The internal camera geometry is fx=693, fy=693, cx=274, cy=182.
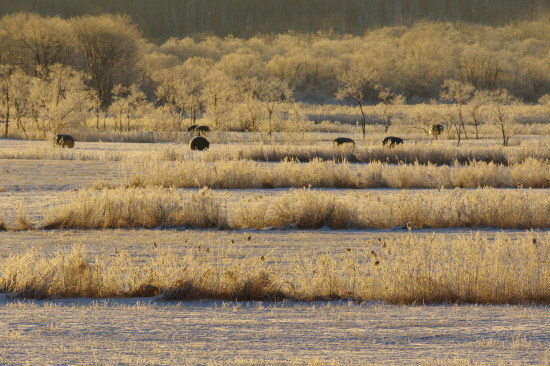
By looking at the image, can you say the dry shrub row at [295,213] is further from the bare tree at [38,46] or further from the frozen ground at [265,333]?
the bare tree at [38,46]

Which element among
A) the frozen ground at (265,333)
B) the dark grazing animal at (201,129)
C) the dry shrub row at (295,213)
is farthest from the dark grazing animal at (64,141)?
Result: the frozen ground at (265,333)

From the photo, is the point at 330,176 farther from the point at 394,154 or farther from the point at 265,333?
the point at 265,333

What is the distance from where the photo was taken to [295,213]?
1405 cm

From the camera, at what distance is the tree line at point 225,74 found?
5272 centimetres

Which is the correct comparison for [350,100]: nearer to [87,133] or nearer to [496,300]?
[87,133]

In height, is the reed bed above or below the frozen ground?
above

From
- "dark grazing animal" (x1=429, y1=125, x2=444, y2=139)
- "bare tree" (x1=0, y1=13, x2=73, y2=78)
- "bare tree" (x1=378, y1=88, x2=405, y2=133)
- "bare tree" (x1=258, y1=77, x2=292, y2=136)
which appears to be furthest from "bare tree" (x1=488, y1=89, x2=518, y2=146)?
"bare tree" (x1=0, y1=13, x2=73, y2=78)

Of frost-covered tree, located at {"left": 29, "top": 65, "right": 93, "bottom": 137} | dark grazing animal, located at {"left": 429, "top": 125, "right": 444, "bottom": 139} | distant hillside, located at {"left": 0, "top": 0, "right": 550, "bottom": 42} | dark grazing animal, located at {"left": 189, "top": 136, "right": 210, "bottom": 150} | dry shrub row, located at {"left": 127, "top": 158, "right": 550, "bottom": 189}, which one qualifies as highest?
distant hillside, located at {"left": 0, "top": 0, "right": 550, "bottom": 42}

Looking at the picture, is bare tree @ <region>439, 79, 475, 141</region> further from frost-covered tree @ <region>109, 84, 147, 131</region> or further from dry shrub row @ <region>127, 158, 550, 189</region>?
frost-covered tree @ <region>109, 84, 147, 131</region>

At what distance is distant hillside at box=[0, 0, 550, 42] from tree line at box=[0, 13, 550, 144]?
26317mm

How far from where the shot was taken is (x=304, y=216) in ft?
45.9

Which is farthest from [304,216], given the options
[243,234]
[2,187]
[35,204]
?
[2,187]

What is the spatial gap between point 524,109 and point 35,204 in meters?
61.0

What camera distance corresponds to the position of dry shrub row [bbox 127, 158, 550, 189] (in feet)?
66.8
